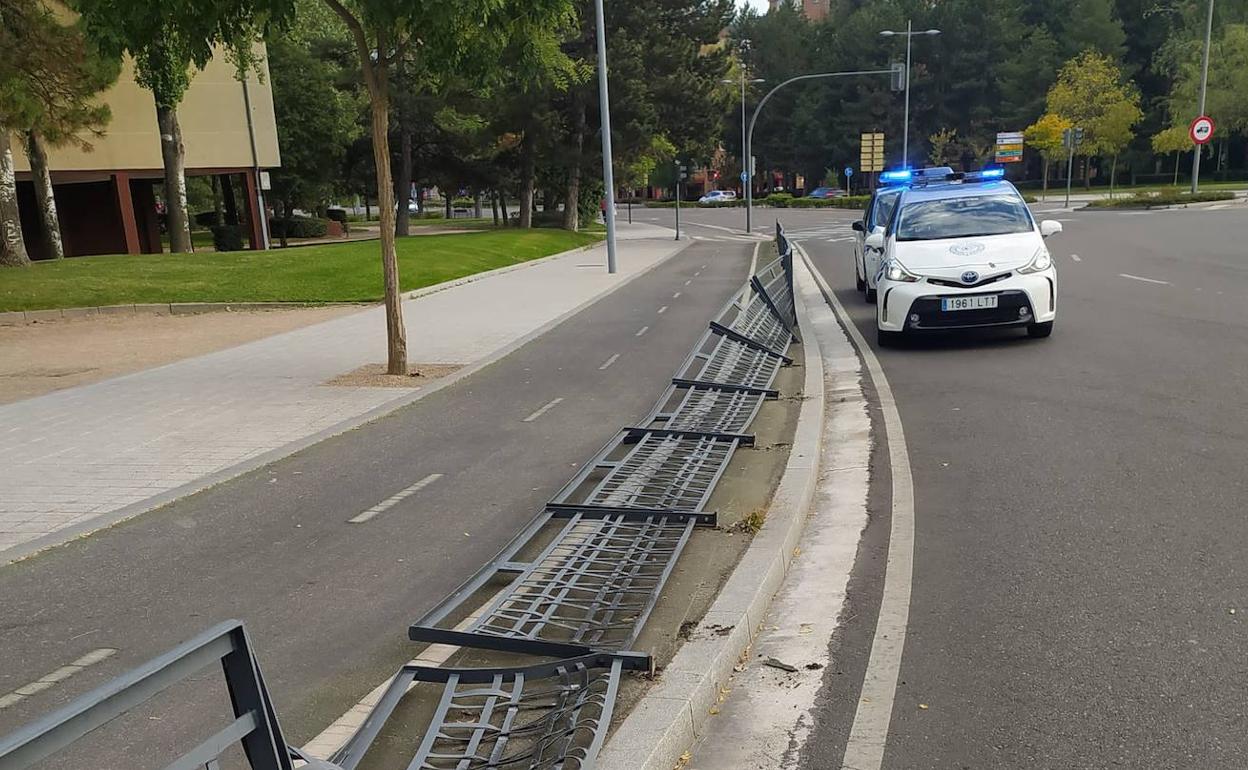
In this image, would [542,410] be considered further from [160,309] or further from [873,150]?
[873,150]

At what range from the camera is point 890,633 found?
4.35 meters

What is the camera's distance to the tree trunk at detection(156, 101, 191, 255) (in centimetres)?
3072

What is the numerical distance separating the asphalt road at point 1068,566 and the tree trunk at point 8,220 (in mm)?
22925

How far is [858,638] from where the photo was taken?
4.34m

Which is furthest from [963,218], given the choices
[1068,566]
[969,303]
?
[1068,566]

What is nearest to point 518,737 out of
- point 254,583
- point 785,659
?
point 785,659

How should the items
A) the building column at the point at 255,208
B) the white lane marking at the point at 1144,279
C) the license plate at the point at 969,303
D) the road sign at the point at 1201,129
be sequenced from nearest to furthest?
the license plate at the point at 969,303
the white lane marking at the point at 1144,279
the building column at the point at 255,208
the road sign at the point at 1201,129

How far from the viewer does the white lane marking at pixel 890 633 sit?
11.6 ft

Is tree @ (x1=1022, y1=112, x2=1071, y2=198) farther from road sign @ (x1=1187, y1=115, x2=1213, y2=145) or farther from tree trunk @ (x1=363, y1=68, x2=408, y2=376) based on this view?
tree trunk @ (x1=363, y1=68, x2=408, y2=376)

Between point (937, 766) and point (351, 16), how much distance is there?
35.8ft

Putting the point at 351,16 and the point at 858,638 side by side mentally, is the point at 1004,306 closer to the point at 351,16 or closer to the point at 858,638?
the point at 858,638

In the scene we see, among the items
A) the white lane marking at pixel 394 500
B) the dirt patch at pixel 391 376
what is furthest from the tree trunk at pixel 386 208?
the white lane marking at pixel 394 500

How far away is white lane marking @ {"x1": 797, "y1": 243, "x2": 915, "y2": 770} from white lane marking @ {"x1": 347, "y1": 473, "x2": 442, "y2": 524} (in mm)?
3386

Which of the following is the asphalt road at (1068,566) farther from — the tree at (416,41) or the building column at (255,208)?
the building column at (255,208)
